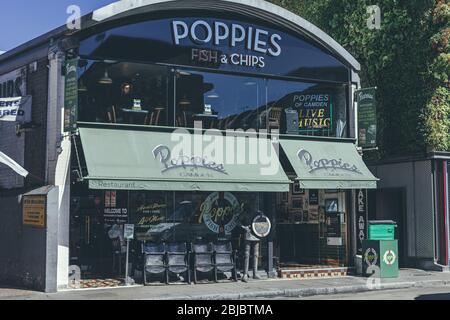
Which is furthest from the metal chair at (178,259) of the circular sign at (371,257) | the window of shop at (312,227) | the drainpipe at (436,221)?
the drainpipe at (436,221)

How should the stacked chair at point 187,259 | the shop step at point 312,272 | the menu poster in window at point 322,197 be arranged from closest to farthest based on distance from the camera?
the stacked chair at point 187,259, the shop step at point 312,272, the menu poster in window at point 322,197

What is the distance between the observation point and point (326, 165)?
1728cm

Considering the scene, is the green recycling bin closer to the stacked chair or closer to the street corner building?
the street corner building

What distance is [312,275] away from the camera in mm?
17156

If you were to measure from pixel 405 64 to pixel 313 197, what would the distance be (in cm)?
569

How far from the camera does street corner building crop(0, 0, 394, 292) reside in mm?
14367

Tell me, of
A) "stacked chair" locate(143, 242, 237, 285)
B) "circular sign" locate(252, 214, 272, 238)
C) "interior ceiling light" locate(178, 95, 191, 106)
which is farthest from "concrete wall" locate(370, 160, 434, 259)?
"interior ceiling light" locate(178, 95, 191, 106)

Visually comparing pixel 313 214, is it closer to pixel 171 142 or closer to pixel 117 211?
pixel 171 142

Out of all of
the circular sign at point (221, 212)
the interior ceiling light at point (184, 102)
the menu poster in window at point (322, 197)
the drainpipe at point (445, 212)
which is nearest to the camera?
the interior ceiling light at point (184, 102)

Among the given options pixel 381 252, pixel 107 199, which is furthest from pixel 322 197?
pixel 107 199

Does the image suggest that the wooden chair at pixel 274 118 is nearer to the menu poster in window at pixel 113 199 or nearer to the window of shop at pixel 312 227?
the window of shop at pixel 312 227

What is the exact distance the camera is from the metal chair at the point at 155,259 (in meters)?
15.0

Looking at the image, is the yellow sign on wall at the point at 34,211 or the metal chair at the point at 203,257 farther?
the metal chair at the point at 203,257

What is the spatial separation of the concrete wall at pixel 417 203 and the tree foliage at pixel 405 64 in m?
0.63
